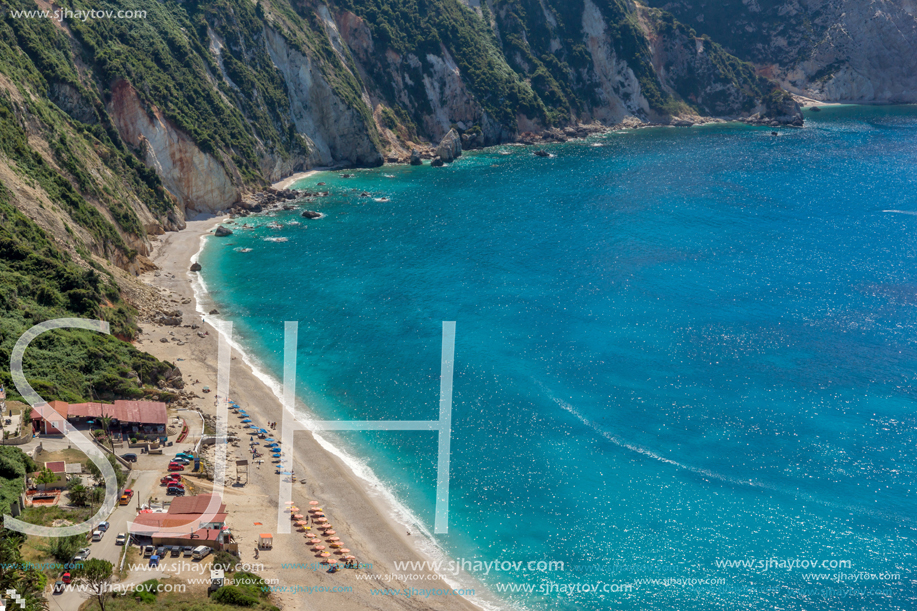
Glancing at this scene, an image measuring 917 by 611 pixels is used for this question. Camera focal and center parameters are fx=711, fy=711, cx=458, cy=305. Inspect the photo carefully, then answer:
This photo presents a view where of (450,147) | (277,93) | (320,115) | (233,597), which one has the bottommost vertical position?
(233,597)

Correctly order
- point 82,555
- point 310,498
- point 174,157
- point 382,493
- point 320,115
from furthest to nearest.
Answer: point 320,115
point 174,157
point 382,493
point 310,498
point 82,555

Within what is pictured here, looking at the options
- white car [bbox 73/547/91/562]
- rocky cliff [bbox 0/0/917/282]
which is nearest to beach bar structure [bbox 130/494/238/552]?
white car [bbox 73/547/91/562]

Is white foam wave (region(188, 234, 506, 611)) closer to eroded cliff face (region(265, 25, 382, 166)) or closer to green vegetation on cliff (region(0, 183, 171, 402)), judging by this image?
green vegetation on cliff (region(0, 183, 171, 402))

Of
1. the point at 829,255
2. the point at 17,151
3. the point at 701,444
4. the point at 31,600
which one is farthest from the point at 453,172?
the point at 31,600

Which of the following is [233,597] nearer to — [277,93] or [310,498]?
[310,498]

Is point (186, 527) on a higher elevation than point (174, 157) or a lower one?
lower

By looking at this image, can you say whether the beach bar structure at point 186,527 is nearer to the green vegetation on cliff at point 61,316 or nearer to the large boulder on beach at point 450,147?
the green vegetation on cliff at point 61,316


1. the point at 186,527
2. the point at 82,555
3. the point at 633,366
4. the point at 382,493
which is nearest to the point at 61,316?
the point at 186,527
